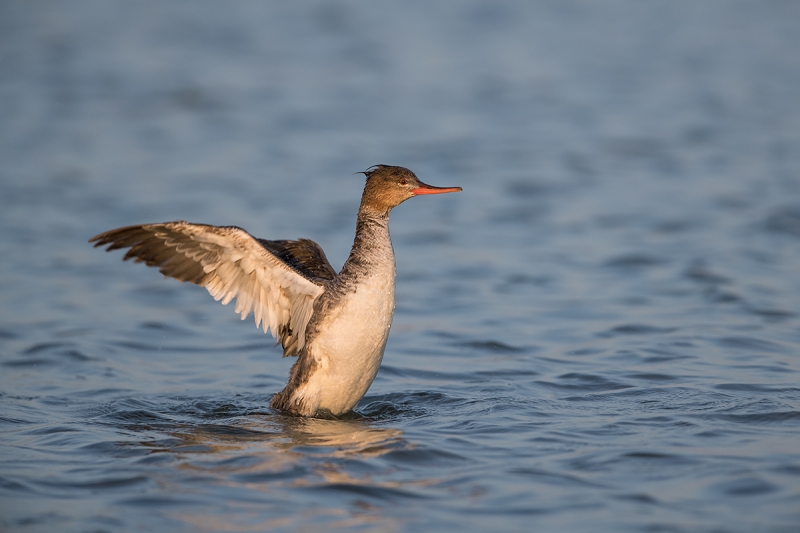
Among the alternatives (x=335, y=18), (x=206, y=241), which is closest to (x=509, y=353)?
(x=206, y=241)

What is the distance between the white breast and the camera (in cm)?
663

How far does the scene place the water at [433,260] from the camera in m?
5.54

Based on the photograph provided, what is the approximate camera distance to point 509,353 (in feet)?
28.6

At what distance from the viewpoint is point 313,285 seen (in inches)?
273

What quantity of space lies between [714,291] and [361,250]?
4921 millimetres

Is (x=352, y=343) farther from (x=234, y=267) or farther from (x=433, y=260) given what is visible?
(x=433, y=260)

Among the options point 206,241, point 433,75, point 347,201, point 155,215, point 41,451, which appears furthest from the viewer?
point 433,75

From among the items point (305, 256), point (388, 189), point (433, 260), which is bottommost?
point (305, 256)

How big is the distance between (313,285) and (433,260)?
4.87 metres

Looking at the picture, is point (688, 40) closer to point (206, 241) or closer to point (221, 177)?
point (221, 177)

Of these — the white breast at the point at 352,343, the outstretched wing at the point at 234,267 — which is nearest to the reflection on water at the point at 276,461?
the white breast at the point at 352,343

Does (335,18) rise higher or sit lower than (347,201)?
higher

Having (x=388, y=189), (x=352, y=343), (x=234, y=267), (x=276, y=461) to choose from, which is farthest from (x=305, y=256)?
(x=276, y=461)

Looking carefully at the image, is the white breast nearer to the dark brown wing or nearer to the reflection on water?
the reflection on water
